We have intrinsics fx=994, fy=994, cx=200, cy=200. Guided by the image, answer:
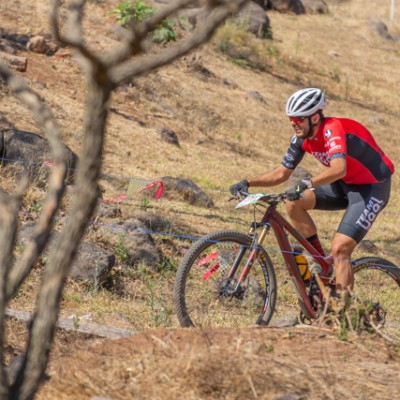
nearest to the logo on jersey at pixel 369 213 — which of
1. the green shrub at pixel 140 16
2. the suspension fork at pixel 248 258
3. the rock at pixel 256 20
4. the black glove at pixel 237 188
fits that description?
the suspension fork at pixel 248 258

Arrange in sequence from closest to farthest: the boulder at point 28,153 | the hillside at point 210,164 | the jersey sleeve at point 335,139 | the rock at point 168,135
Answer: the hillside at point 210,164 → the jersey sleeve at point 335,139 → the boulder at point 28,153 → the rock at point 168,135

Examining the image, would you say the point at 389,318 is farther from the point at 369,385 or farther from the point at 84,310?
the point at 369,385

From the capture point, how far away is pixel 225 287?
7406 mm

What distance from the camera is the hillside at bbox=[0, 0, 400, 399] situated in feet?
17.8

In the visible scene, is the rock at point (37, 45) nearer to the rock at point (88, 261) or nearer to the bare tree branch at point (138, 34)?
the rock at point (88, 261)

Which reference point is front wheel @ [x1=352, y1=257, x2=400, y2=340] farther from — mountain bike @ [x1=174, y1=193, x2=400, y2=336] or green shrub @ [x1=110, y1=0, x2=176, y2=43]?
green shrub @ [x1=110, y1=0, x2=176, y2=43]

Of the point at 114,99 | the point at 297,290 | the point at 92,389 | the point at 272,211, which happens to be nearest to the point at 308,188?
the point at 272,211

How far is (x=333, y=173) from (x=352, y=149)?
44 centimetres

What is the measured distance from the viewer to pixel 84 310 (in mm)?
7949

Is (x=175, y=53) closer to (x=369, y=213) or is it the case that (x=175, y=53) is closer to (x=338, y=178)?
(x=338, y=178)

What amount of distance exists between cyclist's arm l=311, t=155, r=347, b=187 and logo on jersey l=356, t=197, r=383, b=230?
0.48m

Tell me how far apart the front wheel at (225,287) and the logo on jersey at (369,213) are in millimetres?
785

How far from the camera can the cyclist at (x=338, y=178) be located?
747cm

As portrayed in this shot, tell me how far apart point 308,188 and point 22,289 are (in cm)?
248
